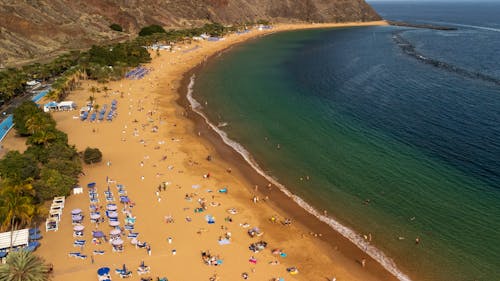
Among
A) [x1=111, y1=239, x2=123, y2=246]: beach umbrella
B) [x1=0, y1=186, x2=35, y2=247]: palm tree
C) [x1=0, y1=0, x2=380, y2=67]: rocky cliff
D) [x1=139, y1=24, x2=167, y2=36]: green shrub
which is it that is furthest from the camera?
[x1=139, y1=24, x2=167, y2=36]: green shrub

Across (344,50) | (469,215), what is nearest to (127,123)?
(469,215)

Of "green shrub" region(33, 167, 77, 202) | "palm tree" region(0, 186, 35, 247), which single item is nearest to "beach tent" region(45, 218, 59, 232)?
"palm tree" region(0, 186, 35, 247)

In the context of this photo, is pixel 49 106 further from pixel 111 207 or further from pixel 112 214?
pixel 112 214

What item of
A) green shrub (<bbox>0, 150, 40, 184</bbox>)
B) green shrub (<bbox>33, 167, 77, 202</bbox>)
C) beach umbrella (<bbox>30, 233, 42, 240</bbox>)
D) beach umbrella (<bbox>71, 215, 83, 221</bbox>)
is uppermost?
green shrub (<bbox>0, 150, 40, 184</bbox>)

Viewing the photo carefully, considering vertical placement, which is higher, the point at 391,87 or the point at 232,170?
the point at 391,87

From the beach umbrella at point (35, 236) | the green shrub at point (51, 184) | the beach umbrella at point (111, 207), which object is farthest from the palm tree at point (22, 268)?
the green shrub at point (51, 184)

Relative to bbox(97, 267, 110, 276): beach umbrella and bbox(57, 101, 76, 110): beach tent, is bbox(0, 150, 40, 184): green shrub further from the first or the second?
bbox(57, 101, 76, 110): beach tent

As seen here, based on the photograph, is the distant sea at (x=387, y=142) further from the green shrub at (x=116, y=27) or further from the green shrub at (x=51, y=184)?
the green shrub at (x=116, y=27)

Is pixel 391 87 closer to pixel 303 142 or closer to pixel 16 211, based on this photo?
pixel 303 142

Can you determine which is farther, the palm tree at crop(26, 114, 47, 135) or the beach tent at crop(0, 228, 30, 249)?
the palm tree at crop(26, 114, 47, 135)
